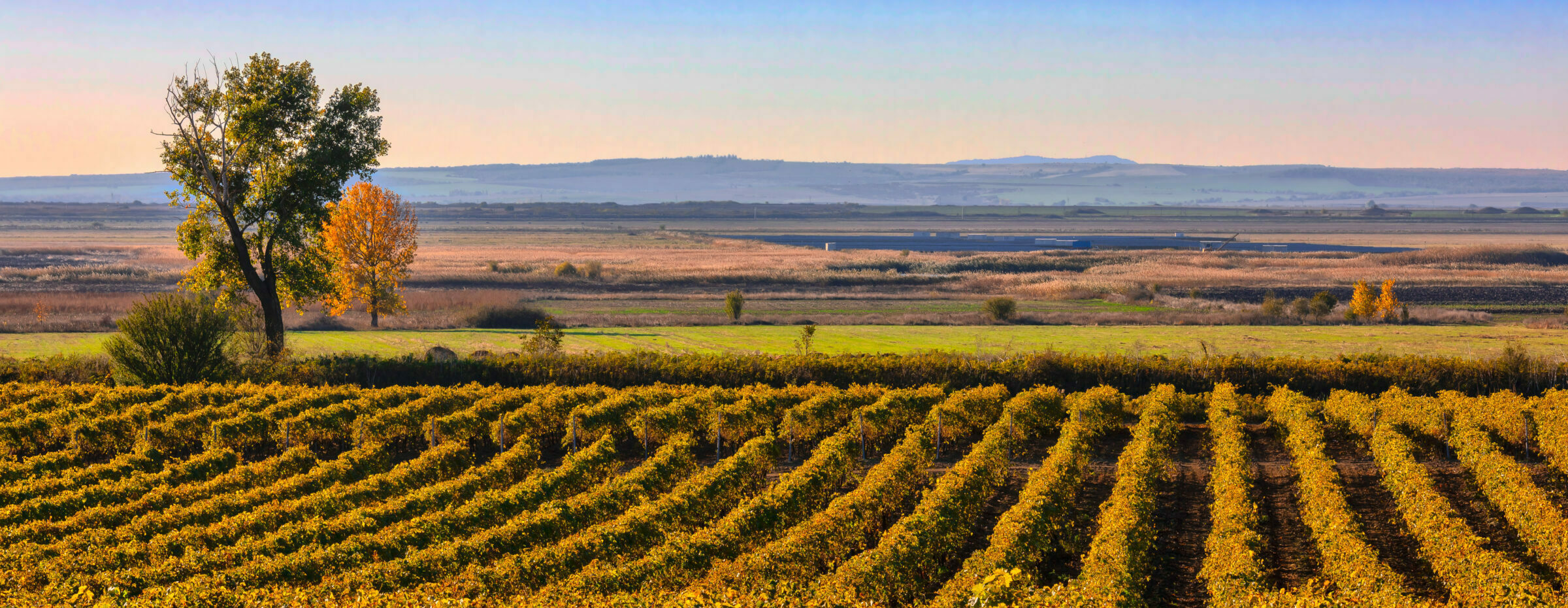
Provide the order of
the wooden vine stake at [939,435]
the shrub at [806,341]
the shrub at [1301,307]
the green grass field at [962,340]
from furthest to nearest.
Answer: the shrub at [1301,307] < the green grass field at [962,340] < the shrub at [806,341] < the wooden vine stake at [939,435]

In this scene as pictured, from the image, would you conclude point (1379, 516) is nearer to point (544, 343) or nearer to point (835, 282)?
point (544, 343)

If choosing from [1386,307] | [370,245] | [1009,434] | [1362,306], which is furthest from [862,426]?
[1386,307]

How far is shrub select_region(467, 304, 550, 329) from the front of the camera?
60.6m

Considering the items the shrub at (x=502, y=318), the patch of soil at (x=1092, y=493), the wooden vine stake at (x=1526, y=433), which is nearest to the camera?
the patch of soil at (x=1092, y=493)

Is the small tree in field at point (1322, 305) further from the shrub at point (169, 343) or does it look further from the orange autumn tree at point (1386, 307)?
the shrub at point (169, 343)

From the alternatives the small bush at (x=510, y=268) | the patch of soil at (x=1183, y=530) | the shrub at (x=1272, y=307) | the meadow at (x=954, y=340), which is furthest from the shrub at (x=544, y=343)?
the small bush at (x=510, y=268)

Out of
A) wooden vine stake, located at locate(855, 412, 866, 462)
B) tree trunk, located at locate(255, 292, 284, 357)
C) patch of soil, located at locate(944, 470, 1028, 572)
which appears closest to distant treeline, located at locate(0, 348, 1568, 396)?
tree trunk, located at locate(255, 292, 284, 357)

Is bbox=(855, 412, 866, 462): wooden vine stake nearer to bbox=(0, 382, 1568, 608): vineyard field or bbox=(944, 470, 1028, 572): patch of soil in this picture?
bbox=(0, 382, 1568, 608): vineyard field

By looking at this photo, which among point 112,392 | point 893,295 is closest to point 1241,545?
point 112,392

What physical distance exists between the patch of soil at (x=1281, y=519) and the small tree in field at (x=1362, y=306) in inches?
1556

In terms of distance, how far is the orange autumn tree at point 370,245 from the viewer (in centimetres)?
5872

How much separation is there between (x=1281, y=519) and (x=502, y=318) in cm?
4780

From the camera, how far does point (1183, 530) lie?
68.0 feet

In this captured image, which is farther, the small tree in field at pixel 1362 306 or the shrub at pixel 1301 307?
the shrub at pixel 1301 307
